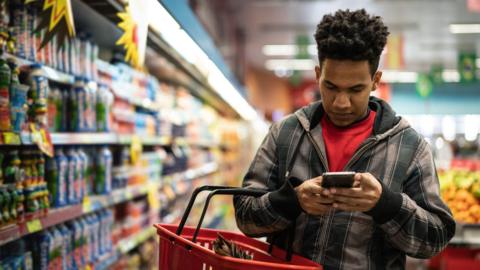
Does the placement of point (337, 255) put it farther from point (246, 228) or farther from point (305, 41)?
point (305, 41)

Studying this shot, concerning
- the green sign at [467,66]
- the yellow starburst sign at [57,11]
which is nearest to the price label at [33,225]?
the yellow starburst sign at [57,11]

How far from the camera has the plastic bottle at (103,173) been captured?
12.5ft

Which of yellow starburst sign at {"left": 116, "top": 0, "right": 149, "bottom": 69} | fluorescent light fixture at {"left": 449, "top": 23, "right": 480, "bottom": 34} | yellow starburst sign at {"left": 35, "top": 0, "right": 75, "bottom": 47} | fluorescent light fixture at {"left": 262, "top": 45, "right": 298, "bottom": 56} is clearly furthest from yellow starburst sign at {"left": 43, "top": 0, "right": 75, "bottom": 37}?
fluorescent light fixture at {"left": 262, "top": 45, "right": 298, "bottom": 56}

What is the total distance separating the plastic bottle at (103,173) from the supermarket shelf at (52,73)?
28.0 inches

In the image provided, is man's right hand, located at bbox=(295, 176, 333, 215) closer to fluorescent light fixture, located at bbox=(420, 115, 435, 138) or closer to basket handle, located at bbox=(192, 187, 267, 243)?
basket handle, located at bbox=(192, 187, 267, 243)

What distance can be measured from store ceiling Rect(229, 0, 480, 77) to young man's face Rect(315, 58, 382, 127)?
9.14m

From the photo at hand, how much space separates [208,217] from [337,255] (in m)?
6.75

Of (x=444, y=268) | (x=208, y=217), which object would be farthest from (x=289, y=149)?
(x=208, y=217)

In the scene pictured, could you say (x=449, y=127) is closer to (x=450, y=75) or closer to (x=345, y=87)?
(x=450, y=75)

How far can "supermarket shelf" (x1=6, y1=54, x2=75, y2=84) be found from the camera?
8.58 ft

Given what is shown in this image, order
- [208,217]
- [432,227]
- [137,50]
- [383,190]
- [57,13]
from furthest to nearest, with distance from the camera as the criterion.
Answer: [208,217]
[137,50]
[57,13]
[432,227]
[383,190]

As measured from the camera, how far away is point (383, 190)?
153cm

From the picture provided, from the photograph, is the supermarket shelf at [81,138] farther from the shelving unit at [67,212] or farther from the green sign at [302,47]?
the green sign at [302,47]

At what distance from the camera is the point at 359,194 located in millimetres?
1488
